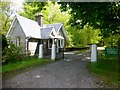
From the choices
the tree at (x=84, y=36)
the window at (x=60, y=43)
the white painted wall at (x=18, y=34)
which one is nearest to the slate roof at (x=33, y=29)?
the white painted wall at (x=18, y=34)

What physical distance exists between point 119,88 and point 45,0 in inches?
309

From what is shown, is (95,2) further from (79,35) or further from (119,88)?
(79,35)

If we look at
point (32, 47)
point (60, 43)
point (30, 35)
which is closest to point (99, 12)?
point (30, 35)

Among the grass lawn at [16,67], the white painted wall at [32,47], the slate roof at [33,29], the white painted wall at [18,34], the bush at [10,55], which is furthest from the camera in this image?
the slate roof at [33,29]

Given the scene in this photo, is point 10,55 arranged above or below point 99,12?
below

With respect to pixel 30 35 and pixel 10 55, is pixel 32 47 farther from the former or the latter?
pixel 10 55

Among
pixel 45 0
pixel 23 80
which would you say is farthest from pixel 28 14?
pixel 23 80

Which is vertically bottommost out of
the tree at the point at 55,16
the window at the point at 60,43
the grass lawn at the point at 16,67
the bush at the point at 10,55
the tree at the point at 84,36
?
the grass lawn at the point at 16,67

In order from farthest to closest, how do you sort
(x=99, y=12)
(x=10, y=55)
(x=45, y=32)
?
(x=45, y=32) → (x=10, y=55) → (x=99, y=12)

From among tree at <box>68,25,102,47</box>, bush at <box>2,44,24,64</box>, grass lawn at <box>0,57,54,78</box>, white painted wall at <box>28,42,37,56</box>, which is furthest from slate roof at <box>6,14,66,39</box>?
grass lawn at <box>0,57,54,78</box>

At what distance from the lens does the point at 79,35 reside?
147 feet

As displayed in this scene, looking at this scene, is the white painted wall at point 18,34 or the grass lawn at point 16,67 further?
the white painted wall at point 18,34

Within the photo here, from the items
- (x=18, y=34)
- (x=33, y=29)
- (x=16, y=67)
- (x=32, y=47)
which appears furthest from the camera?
(x=33, y=29)

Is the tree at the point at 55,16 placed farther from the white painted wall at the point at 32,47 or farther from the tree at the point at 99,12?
the tree at the point at 99,12
